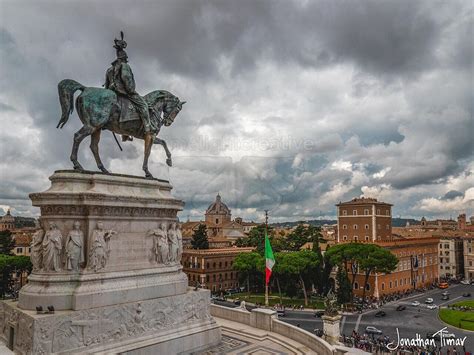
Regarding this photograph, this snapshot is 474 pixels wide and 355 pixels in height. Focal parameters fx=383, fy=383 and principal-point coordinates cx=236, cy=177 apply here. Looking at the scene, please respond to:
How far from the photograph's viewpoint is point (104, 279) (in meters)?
13.0

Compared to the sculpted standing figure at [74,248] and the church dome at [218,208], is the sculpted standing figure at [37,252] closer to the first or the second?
the sculpted standing figure at [74,248]

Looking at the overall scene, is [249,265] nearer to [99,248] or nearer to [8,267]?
[8,267]

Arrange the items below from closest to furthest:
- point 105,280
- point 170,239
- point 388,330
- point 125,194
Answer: point 105,280, point 125,194, point 170,239, point 388,330

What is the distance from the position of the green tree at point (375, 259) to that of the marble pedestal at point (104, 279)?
38344mm

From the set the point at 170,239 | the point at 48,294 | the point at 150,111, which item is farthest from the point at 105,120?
the point at 48,294

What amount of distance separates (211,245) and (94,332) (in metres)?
72.2

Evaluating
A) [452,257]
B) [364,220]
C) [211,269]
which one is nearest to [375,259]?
[364,220]

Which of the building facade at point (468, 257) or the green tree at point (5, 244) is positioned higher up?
the green tree at point (5, 244)

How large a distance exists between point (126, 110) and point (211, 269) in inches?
1994

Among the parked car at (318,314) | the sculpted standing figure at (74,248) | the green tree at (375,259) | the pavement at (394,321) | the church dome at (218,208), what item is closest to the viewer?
the sculpted standing figure at (74,248)

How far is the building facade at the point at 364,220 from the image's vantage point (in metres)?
67.9

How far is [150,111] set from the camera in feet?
54.5

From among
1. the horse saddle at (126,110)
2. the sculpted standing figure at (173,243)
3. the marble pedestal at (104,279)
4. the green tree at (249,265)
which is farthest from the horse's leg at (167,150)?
the green tree at (249,265)

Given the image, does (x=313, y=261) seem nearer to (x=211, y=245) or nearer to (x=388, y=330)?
(x=388, y=330)
